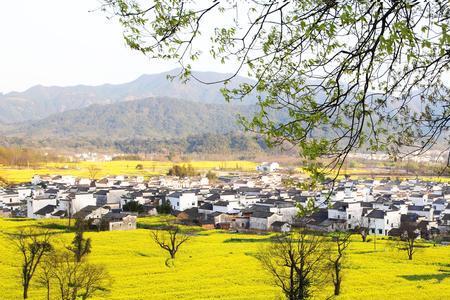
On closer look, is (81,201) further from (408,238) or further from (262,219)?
(408,238)

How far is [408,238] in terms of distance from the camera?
45688 millimetres

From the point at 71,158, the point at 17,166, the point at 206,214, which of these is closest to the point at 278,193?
the point at 206,214

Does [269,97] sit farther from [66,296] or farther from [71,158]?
[71,158]

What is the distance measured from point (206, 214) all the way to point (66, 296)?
130ft

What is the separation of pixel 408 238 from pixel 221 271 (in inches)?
818

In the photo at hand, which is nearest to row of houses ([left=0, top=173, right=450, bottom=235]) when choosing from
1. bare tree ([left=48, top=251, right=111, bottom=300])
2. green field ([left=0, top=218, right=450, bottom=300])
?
green field ([left=0, top=218, right=450, bottom=300])

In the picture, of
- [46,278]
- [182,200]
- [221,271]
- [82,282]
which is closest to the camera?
[82,282]

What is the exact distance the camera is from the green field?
28375mm

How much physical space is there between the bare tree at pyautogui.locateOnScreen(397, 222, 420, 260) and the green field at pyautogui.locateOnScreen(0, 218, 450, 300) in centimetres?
73

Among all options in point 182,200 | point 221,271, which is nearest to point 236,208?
point 182,200

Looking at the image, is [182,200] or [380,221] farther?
[182,200]

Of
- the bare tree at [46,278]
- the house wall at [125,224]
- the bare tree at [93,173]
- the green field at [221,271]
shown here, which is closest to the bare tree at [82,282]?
the bare tree at [46,278]

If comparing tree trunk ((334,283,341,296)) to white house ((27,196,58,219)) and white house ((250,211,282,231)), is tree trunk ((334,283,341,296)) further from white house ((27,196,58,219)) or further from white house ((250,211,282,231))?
white house ((27,196,58,219))

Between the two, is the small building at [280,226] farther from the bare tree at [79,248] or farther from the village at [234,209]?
the bare tree at [79,248]
